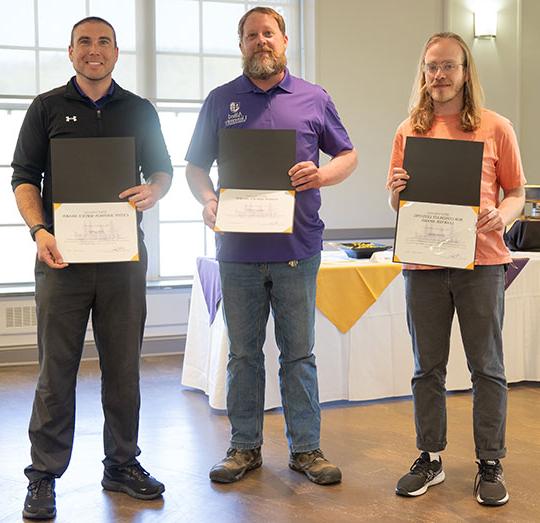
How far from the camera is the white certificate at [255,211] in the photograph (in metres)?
2.91

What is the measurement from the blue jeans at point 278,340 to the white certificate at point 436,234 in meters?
0.41

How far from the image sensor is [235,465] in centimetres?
319

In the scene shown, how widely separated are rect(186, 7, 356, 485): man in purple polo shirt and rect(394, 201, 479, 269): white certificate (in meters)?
0.35

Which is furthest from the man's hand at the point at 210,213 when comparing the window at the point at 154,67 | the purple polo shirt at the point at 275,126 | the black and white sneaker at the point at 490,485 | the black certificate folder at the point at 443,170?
the window at the point at 154,67

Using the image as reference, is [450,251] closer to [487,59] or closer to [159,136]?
[159,136]

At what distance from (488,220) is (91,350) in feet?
11.8

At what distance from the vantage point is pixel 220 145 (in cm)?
298

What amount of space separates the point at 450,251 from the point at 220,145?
34.4 inches

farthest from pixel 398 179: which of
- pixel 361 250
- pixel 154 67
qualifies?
pixel 154 67

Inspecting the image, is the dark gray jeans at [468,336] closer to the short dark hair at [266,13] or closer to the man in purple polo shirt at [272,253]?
the man in purple polo shirt at [272,253]

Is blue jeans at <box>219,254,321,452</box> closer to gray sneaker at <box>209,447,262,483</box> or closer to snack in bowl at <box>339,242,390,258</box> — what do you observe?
gray sneaker at <box>209,447,262,483</box>

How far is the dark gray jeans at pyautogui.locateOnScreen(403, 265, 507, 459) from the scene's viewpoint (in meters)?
2.84

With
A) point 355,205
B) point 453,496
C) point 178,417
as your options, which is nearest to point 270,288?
point 453,496

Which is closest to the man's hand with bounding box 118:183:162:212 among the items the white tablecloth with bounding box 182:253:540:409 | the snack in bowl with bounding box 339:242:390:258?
the white tablecloth with bounding box 182:253:540:409
